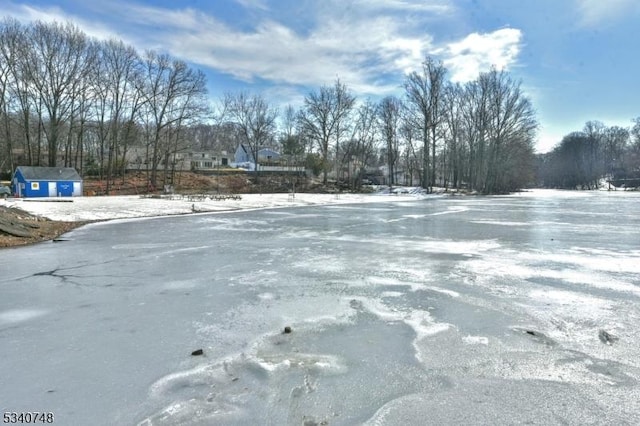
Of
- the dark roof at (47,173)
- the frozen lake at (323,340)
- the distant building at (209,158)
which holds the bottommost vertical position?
the frozen lake at (323,340)

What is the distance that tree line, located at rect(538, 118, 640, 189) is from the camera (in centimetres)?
10519

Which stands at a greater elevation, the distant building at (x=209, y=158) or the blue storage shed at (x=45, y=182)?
the distant building at (x=209, y=158)

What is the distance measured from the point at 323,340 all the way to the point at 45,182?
44.2 meters

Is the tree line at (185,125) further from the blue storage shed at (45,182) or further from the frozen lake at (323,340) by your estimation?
the frozen lake at (323,340)

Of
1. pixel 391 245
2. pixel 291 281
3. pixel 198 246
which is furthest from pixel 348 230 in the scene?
pixel 291 281

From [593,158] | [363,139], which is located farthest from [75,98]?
[593,158]

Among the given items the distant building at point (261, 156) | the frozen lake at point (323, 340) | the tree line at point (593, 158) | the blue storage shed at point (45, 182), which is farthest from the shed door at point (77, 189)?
the tree line at point (593, 158)

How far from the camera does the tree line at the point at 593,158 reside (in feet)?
345

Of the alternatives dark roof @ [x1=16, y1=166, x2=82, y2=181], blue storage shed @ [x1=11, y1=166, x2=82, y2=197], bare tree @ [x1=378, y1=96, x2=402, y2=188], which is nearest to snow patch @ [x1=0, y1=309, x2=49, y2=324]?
blue storage shed @ [x1=11, y1=166, x2=82, y2=197]

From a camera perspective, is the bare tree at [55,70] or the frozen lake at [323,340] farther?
the bare tree at [55,70]

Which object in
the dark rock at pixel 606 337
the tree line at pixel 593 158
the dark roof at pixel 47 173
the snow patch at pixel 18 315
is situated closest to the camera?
the dark rock at pixel 606 337

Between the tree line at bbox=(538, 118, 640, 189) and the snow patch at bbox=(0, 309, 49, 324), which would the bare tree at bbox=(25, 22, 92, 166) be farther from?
the tree line at bbox=(538, 118, 640, 189)

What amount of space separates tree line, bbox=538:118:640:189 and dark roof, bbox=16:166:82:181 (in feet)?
357

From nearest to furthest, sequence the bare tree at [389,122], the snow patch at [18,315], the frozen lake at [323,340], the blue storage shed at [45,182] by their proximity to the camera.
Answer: the frozen lake at [323,340], the snow patch at [18,315], the blue storage shed at [45,182], the bare tree at [389,122]
